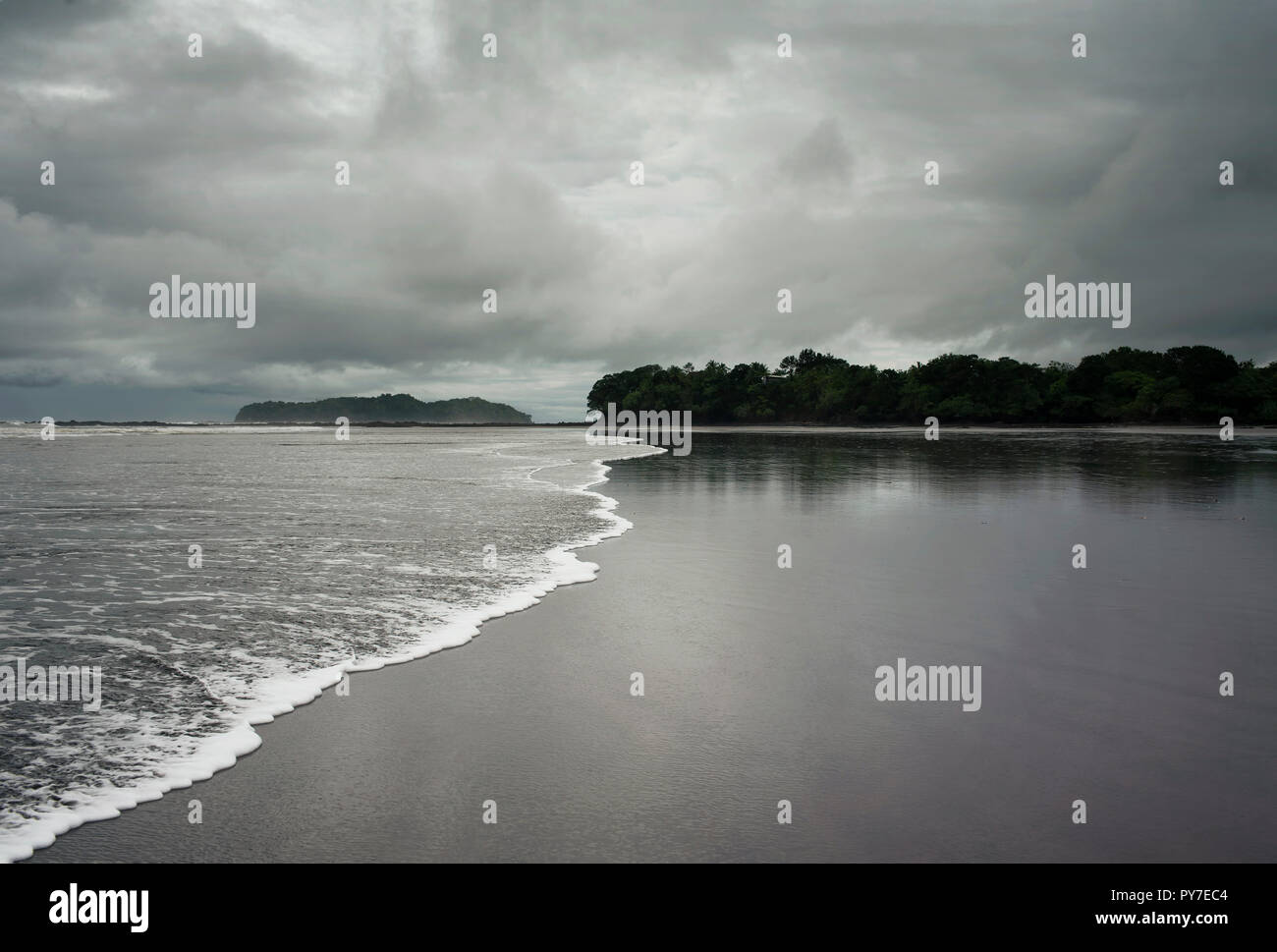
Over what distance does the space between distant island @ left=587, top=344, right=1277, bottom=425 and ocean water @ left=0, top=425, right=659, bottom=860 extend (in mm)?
122295

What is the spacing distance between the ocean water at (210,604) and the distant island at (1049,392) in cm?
12229

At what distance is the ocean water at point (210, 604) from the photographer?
190 inches

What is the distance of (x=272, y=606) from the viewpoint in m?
8.69

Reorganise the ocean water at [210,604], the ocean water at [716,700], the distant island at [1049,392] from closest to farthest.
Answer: the ocean water at [716,700] → the ocean water at [210,604] → the distant island at [1049,392]

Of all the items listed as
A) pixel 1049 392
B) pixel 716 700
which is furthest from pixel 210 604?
pixel 1049 392

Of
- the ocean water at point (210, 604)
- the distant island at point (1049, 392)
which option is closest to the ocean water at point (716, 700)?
the ocean water at point (210, 604)

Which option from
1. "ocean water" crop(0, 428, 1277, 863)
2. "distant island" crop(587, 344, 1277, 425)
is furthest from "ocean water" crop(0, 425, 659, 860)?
"distant island" crop(587, 344, 1277, 425)

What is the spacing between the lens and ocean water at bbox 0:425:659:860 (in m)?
4.83

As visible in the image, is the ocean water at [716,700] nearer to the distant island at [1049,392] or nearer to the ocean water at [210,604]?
the ocean water at [210,604]

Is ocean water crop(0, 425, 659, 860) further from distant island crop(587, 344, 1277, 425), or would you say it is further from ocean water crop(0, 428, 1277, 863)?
distant island crop(587, 344, 1277, 425)

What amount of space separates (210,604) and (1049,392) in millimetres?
148170

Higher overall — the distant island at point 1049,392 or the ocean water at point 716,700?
the distant island at point 1049,392

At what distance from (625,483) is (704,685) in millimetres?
18825

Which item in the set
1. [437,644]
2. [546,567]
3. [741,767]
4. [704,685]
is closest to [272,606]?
[437,644]
